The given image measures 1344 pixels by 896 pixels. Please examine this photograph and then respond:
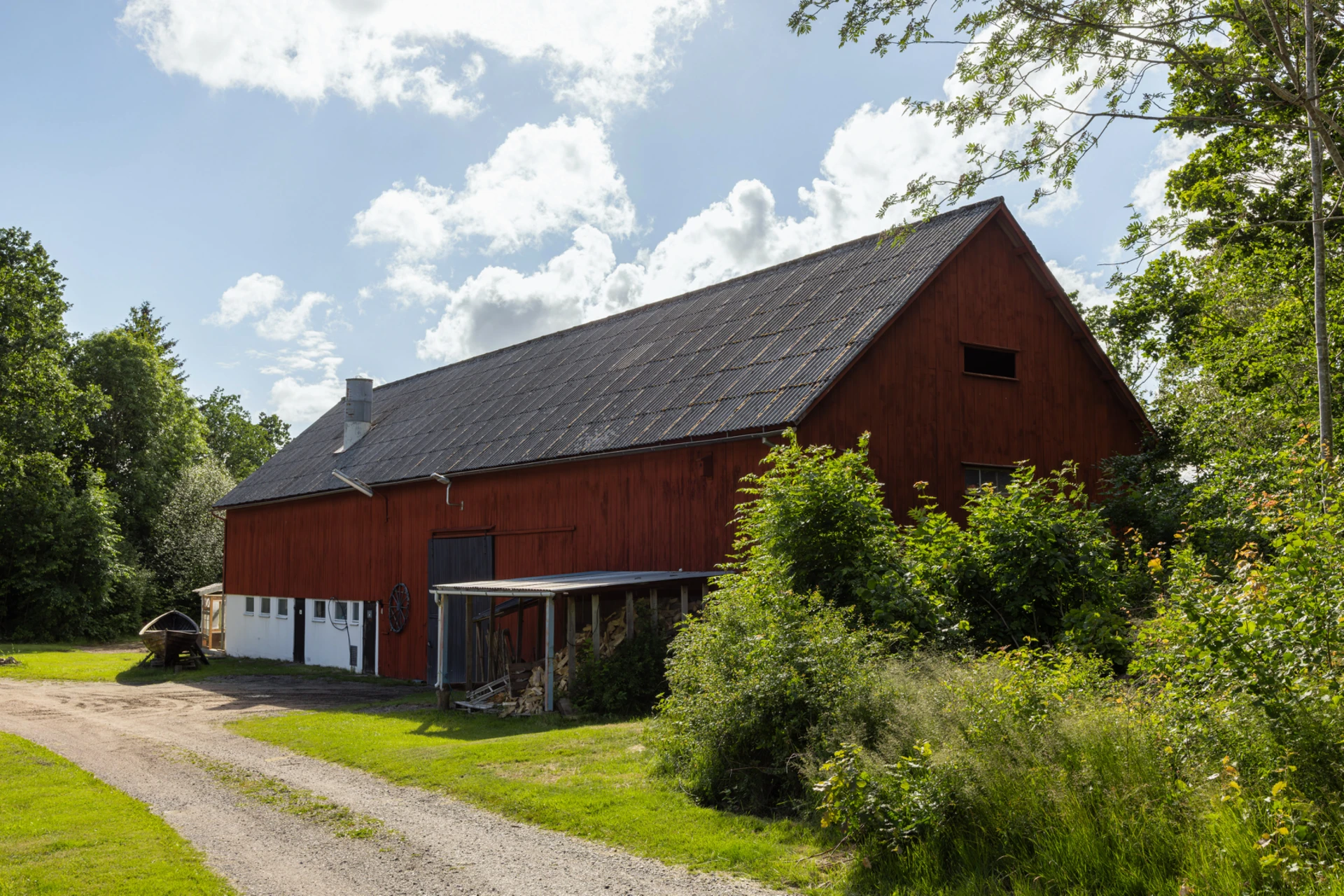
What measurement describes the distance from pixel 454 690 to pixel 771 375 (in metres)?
9.17

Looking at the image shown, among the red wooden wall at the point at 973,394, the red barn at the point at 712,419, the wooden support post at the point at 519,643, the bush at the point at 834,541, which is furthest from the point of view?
the wooden support post at the point at 519,643

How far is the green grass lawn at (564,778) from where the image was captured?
7.67m

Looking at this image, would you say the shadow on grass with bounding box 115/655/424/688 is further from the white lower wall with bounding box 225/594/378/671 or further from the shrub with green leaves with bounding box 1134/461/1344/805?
the shrub with green leaves with bounding box 1134/461/1344/805

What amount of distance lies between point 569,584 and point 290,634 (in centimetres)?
1718

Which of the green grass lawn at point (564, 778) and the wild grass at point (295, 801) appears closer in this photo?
the green grass lawn at point (564, 778)

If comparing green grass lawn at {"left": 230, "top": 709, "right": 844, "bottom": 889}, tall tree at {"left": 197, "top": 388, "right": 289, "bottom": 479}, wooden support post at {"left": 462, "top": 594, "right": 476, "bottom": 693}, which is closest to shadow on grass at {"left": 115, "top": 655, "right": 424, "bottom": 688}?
wooden support post at {"left": 462, "top": 594, "right": 476, "bottom": 693}

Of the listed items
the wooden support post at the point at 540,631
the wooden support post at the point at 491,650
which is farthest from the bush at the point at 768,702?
the wooden support post at the point at 540,631

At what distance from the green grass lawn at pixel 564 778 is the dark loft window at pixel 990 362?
913 cm

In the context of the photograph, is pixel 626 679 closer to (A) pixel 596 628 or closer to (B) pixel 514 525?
(A) pixel 596 628

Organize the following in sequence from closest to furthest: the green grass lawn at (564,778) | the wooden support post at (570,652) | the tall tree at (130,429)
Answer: the green grass lawn at (564,778), the wooden support post at (570,652), the tall tree at (130,429)

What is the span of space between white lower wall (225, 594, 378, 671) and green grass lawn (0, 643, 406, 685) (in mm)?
441

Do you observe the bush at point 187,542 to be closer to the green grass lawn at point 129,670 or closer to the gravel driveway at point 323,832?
the green grass lawn at point 129,670

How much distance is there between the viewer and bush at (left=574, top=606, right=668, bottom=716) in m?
14.7

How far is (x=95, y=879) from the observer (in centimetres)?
741
